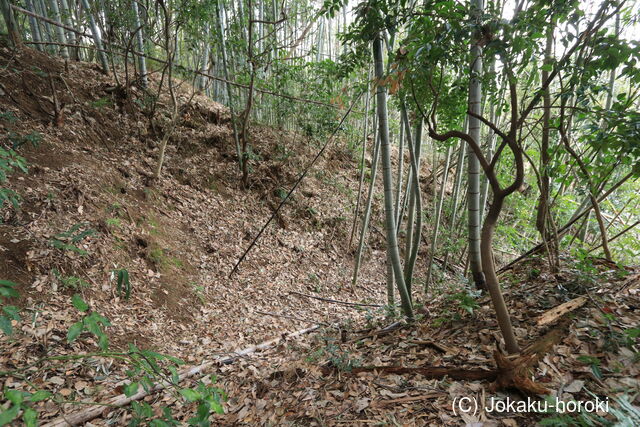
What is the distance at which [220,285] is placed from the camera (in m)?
4.62

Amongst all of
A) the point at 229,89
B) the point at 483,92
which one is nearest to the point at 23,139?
the point at 229,89

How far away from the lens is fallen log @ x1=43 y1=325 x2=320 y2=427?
2002 millimetres

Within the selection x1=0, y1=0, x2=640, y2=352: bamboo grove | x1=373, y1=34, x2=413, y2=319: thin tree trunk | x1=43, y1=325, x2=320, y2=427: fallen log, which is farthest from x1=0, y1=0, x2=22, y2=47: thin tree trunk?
x1=373, y1=34, x2=413, y2=319: thin tree trunk

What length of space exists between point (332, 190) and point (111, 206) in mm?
5112

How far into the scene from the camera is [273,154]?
24.6ft

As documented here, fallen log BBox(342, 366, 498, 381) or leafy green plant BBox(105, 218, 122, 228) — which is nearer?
fallen log BBox(342, 366, 498, 381)

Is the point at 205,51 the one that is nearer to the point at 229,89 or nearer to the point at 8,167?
the point at 229,89

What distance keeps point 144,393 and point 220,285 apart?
2.26 meters

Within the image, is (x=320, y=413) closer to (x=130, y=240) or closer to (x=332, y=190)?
(x=130, y=240)

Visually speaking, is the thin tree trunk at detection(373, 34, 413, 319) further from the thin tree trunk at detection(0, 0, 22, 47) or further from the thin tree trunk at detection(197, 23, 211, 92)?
the thin tree trunk at detection(0, 0, 22, 47)

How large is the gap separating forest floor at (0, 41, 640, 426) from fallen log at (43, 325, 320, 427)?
0.23 feet

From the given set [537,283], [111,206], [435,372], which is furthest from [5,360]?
[537,283]

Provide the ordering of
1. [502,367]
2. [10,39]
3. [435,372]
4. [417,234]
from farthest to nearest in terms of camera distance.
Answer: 1. [10,39]
2. [417,234]
3. [435,372]
4. [502,367]

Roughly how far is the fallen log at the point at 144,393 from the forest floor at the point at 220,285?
7 centimetres
